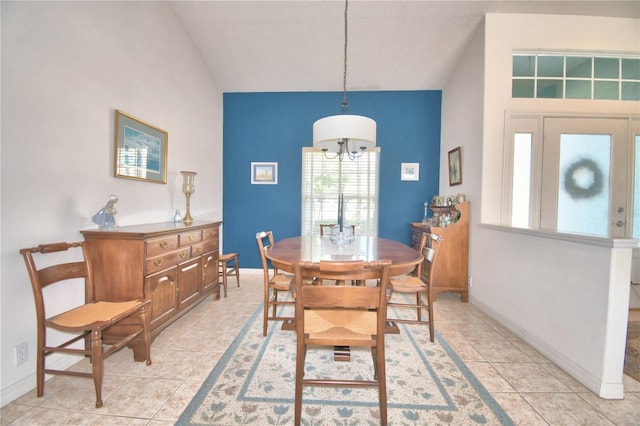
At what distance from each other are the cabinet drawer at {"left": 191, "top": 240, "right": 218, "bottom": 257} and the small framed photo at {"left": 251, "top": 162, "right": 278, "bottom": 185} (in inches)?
60.2

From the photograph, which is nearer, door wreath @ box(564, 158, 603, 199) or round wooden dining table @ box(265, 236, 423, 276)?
round wooden dining table @ box(265, 236, 423, 276)

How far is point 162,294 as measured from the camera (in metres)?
2.15

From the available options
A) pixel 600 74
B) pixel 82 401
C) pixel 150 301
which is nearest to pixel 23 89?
pixel 150 301

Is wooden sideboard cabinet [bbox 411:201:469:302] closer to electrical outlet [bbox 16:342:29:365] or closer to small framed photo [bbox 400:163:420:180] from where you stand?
small framed photo [bbox 400:163:420:180]

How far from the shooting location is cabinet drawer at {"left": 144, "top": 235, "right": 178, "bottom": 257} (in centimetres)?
197

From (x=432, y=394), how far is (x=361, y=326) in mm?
697

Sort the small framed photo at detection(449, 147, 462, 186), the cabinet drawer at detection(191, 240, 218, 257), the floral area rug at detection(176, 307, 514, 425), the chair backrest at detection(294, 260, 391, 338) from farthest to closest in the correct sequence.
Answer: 1. the small framed photo at detection(449, 147, 462, 186)
2. the cabinet drawer at detection(191, 240, 218, 257)
3. the floral area rug at detection(176, 307, 514, 425)
4. the chair backrest at detection(294, 260, 391, 338)

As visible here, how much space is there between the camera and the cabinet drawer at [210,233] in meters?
2.88

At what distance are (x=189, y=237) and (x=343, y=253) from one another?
63.1 inches

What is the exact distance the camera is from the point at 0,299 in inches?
58.7

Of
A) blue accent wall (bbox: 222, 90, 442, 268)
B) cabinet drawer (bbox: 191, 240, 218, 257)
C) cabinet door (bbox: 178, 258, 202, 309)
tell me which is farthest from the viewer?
blue accent wall (bbox: 222, 90, 442, 268)

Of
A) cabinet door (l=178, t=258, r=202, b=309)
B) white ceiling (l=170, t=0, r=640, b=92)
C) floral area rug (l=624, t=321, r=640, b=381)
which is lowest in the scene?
floral area rug (l=624, t=321, r=640, b=381)

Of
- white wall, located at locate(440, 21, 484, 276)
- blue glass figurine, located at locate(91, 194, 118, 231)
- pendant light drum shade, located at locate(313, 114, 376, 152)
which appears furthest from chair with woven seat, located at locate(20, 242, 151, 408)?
white wall, located at locate(440, 21, 484, 276)

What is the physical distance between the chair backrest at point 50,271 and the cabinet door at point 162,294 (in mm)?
365
